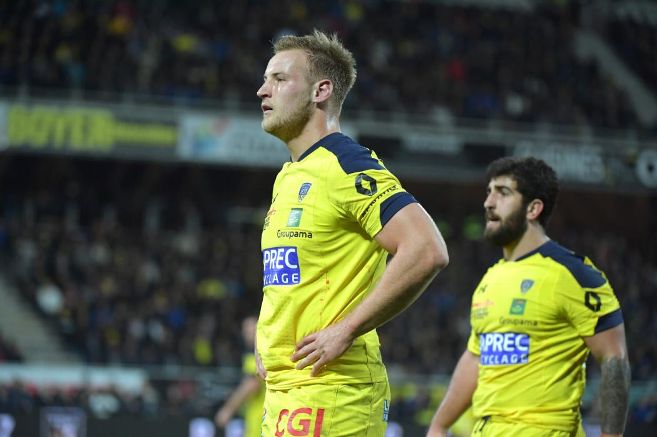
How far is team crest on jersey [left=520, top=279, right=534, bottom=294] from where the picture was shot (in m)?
5.58

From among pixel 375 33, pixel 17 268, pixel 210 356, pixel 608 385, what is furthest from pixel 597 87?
pixel 608 385

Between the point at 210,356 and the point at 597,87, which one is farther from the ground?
the point at 597,87

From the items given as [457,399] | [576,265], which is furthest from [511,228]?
[457,399]

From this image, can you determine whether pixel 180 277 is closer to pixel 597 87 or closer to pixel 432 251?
pixel 597 87

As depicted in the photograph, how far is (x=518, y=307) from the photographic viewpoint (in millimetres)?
5562

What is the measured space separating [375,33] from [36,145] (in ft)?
28.9

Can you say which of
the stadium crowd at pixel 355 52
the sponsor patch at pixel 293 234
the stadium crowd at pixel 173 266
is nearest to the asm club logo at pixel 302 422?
the sponsor patch at pixel 293 234

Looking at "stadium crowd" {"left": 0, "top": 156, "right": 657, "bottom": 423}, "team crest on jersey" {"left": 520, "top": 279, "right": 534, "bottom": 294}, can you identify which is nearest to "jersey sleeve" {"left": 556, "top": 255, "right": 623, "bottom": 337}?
"team crest on jersey" {"left": 520, "top": 279, "right": 534, "bottom": 294}

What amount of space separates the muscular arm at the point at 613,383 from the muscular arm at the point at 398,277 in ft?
5.73

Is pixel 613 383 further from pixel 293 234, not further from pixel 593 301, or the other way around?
pixel 293 234

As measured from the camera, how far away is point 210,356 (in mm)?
19594

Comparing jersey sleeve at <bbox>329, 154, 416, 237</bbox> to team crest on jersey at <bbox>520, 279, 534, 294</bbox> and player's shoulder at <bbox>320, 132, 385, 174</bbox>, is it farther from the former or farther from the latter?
team crest on jersey at <bbox>520, 279, 534, 294</bbox>

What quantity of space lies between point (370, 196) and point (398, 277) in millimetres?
309

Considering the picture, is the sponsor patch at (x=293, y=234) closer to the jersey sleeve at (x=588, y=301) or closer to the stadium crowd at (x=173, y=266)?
the jersey sleeve at (x=588, y=301)
